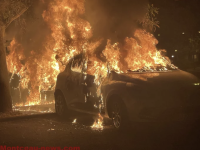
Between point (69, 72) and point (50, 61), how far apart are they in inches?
98.5

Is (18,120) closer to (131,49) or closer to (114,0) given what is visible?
(131,49)

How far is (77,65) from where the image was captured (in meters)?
8.99

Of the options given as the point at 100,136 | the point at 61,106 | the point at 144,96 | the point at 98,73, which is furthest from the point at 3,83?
the point at 144,96

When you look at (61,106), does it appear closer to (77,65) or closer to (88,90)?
(77,65)

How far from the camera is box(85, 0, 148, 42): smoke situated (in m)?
11.6

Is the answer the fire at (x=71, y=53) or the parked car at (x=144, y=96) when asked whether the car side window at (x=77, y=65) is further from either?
the parked car at (x=144, y=96)

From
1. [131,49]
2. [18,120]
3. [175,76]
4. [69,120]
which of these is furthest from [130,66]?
[18,120]

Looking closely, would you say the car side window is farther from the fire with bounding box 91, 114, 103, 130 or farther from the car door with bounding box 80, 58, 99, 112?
the fire with bounding box 91, 114, 103, 130

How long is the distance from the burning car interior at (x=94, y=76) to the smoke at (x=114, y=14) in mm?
40

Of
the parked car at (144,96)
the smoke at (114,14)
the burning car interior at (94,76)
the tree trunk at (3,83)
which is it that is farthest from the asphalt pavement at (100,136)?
the smoke at (114,14)

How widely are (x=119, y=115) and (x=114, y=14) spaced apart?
5.85 meters

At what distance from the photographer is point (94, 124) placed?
8609 mm

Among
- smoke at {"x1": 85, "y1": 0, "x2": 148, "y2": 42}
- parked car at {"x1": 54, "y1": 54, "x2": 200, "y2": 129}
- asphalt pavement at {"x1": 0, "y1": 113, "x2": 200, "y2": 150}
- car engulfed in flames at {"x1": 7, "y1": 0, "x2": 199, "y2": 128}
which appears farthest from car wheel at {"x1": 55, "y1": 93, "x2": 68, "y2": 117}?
smoke at {"x1": 85, "y1": 0, "x2": 148, "y2": 42}

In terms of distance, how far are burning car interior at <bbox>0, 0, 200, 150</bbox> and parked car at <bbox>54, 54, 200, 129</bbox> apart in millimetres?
22
